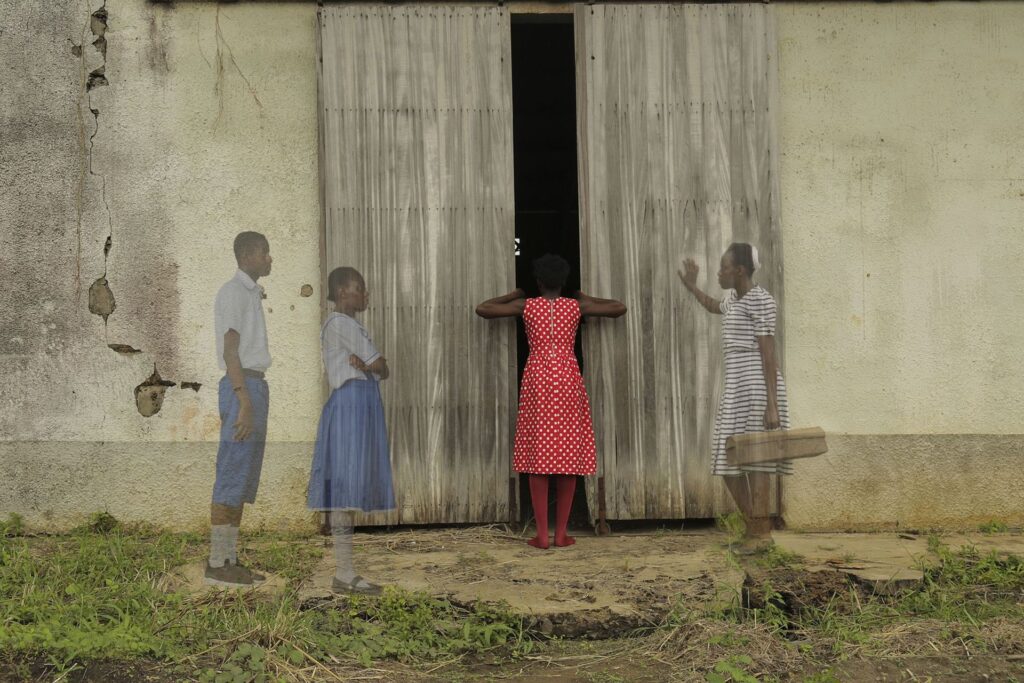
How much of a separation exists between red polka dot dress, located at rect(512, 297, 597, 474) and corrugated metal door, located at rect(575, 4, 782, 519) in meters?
0.24

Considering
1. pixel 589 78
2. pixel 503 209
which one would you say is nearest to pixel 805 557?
pixel 503 209

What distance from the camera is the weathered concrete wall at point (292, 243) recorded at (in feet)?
19.0

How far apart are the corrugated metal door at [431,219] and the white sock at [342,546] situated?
325mm

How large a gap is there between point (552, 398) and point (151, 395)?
2.17 metres

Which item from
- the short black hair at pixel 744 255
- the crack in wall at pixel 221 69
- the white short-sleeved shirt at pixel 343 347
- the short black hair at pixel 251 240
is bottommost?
the white short-sleeved shirt at pixel 343 347

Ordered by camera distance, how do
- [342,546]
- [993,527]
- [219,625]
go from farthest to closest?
[993,527] < [342,546] < [219,625]

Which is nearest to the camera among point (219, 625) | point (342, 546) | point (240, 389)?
point (219, 625)

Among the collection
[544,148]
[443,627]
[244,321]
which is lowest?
[443,627]

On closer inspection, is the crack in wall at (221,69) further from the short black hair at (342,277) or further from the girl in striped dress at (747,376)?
the girl in striped dress at (747,376)

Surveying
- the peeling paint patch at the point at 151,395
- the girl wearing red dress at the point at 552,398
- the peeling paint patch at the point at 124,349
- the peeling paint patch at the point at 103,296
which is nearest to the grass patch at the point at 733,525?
the girl wearing red dress at the point at 552,398

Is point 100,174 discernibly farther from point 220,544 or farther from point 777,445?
point 777,445

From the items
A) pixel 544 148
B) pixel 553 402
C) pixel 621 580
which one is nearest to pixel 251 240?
pixel 553 402

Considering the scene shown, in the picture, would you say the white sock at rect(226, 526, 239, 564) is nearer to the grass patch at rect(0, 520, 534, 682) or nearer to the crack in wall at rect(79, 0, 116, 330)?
the grass patch at rect(0, 520, 534, 682)

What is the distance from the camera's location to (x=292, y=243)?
19.2 feet
